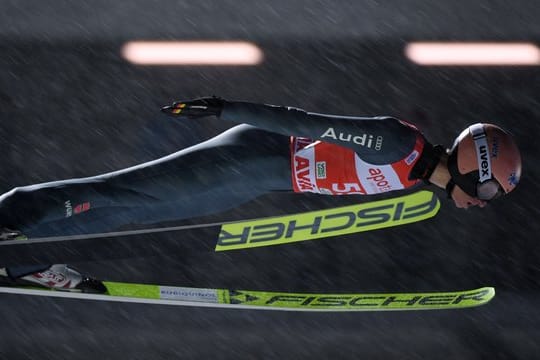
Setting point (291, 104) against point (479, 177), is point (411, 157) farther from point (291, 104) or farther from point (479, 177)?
point (291, 104)

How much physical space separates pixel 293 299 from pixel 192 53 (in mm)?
2091

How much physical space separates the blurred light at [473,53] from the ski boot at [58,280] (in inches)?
107

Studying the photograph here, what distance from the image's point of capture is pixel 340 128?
11.8 ft

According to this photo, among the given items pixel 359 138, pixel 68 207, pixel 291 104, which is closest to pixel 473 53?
pixel 291 104

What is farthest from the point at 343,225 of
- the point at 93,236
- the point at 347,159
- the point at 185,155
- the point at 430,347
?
the point at 430,347

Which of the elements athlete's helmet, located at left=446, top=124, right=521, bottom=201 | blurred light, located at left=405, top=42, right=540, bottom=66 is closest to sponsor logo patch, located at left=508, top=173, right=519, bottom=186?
athlete's helmet, located at left=446, top=124, right=521, bottom=201

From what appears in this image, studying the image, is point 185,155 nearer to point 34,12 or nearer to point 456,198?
point 456,198

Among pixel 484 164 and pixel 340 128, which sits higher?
pixel 340 128

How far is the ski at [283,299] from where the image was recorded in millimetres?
4496

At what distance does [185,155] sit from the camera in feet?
12.9

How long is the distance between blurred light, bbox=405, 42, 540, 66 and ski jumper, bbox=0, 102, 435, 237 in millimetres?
2275

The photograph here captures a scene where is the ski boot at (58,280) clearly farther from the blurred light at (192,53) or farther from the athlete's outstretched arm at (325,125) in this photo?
the blurred light at (192,53)

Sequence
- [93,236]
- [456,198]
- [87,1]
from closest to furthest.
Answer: [93,236]
[456,198]
[87,1]

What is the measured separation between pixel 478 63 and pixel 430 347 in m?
1.93
